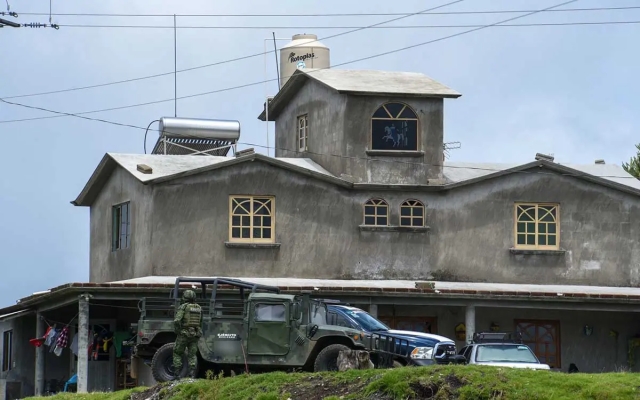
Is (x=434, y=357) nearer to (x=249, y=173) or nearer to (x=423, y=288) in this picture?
(x=423, y=288)

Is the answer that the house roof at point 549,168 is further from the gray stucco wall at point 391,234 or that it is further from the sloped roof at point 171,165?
the sloped roof at point 171,165

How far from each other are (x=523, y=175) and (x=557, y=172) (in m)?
1.08

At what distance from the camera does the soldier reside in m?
27.7

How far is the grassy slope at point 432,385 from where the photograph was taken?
22.0 metres

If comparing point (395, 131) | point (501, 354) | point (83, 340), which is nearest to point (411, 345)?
point (501, 354)

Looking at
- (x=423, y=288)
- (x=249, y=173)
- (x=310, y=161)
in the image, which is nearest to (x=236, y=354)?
(x=423, y=288)

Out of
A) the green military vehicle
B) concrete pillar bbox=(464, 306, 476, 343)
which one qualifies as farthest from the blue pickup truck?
concrete pillar bbox=(464, 306, 476, 343)

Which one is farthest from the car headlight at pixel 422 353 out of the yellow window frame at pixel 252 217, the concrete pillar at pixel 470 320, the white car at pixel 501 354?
the yellow window frame at pixel 252 217

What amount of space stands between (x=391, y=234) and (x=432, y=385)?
2021 centimetres

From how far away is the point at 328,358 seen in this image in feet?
94.8

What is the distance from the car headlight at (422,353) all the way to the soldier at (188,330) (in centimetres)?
451

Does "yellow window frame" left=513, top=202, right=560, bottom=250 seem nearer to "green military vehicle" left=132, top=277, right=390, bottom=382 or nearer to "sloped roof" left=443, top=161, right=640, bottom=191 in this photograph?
"sloped roof" left=443, top=161, right=640, bottom=191

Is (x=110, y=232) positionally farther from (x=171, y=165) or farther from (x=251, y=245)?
(x=251, y=245)

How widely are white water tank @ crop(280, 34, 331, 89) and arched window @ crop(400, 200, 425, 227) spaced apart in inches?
307
